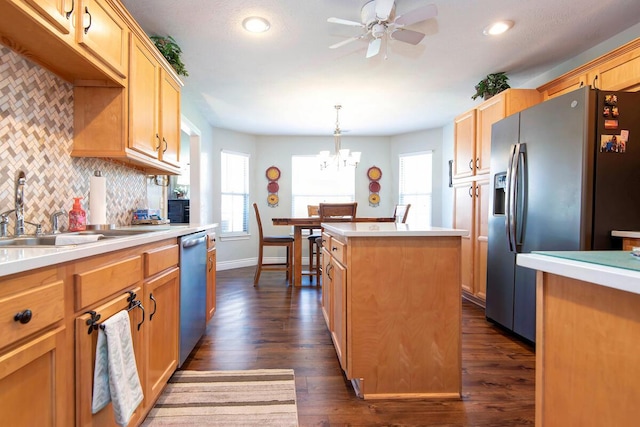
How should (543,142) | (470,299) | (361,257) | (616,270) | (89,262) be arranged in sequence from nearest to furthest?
1. (616,270)
2. (89,262)
3. (361,257)
4. (543,142)
5. (470,299)

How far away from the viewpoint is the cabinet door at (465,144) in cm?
331

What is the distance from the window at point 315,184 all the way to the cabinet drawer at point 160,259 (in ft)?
13.7

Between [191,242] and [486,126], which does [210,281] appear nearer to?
[191,242]

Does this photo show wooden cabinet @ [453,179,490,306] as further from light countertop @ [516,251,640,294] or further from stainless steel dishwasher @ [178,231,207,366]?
stainless steel dishwasher @ [178,231,207,366]

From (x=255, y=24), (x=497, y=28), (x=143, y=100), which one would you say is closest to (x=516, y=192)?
(x=497, y=28)

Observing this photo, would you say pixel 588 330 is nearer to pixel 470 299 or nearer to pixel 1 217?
pixel 1 217

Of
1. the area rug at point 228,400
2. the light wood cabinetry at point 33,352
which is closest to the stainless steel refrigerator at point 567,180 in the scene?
the area rug at point 228,400

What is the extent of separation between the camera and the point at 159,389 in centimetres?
154

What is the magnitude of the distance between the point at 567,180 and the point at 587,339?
1668 mm

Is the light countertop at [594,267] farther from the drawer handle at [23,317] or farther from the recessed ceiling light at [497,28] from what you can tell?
the recessed ceiling light at [497,28]

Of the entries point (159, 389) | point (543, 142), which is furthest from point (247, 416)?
point (543, 142)

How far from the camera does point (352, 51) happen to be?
274 cm

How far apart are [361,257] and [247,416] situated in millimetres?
994

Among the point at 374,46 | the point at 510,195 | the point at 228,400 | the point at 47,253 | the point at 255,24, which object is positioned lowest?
the point at 228,400
